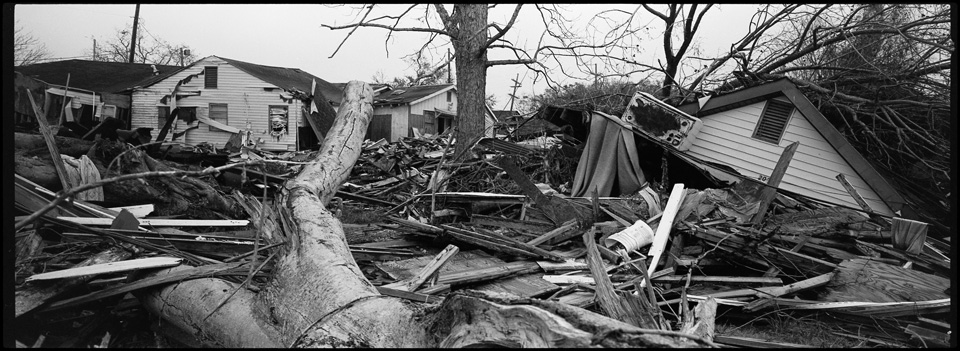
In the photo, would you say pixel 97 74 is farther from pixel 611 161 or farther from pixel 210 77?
pixel 611 161

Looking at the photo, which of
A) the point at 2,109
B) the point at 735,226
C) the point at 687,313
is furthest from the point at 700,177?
the point at 2,109

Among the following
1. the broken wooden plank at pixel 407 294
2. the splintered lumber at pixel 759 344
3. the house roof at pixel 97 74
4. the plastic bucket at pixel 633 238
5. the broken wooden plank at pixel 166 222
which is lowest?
the splintered lumber at pixel 759 344

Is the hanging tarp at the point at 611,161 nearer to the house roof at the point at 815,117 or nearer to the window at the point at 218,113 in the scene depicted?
the house roof at the point at 815,117

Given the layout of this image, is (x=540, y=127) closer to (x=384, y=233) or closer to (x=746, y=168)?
(x=746, y=168)

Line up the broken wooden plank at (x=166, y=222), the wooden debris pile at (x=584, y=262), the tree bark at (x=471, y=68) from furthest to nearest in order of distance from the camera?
1. the tree bark at (x=471, y=68)
2. the broken wooden plank at (x=166, y=222)
3. the wooden debris pile at (x=584, y=262)

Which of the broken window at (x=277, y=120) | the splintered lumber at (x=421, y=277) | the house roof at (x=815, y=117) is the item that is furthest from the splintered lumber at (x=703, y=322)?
the broken window at (x=277, y=120)

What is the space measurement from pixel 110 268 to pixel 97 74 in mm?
28453

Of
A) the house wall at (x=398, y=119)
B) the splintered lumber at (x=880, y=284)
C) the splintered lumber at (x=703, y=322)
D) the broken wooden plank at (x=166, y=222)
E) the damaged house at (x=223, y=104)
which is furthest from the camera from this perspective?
the house wall at (x=398, y=119)

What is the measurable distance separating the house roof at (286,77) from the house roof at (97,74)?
10.7 ft

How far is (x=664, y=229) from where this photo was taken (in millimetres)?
5523

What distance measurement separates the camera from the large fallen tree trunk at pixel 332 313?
6.79 ft

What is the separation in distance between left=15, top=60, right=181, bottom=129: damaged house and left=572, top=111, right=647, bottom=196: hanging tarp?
64.9 feet

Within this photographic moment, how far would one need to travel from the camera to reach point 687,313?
357cm

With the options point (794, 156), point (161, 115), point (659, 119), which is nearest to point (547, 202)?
point (659, 119)
